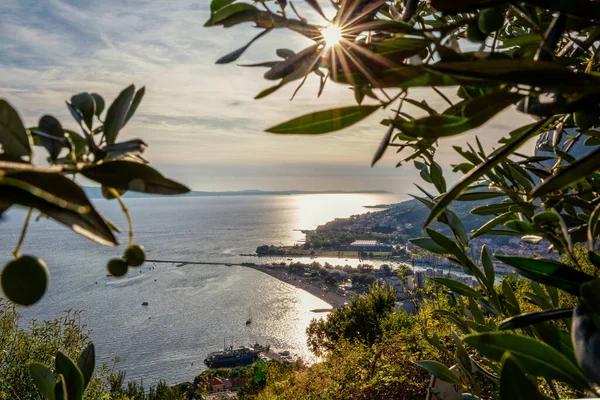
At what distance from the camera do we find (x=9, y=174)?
16cm

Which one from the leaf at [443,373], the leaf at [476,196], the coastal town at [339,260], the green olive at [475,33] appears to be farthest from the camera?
the coastal town at [339,260]

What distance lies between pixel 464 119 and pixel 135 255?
0.29m


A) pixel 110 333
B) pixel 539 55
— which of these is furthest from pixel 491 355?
pixel 110 333

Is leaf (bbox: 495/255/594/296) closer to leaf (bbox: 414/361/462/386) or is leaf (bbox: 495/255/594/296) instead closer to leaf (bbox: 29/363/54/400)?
leaf (bbox: 414/361/462/386)

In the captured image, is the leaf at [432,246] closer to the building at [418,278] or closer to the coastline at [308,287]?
the building at [418,278]

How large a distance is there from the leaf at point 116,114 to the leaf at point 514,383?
0.30 meters

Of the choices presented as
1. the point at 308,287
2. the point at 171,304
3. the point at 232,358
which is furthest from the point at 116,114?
the point at 308,287

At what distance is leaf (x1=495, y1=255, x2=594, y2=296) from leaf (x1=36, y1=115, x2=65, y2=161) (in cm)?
37

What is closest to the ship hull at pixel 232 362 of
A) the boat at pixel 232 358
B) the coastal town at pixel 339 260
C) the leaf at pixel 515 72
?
the boat at pixel 232 358

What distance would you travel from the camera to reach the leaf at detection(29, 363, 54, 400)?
1.57 ft

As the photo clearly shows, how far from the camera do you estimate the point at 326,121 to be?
280 millimetres

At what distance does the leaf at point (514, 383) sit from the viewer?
0.82 ft

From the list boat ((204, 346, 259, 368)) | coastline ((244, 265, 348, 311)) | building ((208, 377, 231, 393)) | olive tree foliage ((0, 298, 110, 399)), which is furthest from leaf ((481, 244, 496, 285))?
coastline ((244, 265, 348, 311))

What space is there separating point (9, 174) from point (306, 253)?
114 ft
